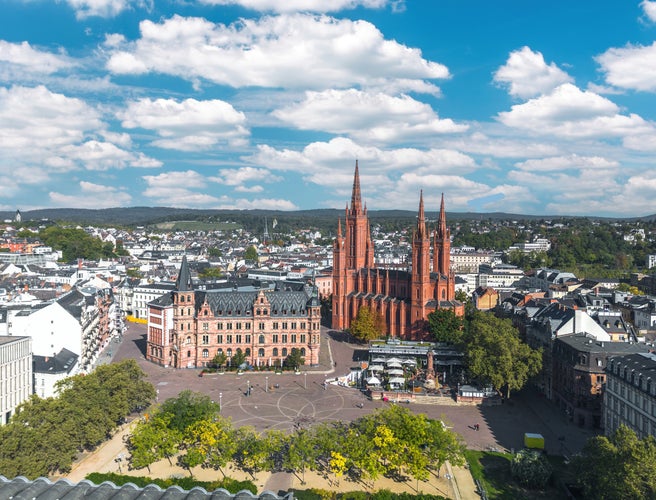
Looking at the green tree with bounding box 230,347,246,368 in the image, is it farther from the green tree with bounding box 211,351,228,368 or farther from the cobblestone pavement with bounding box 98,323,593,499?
the cobblestone pavement with bounding box 98,323,593,499

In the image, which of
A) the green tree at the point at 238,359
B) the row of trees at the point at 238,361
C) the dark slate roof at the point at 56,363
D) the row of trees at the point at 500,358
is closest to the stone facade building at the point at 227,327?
the row of trees at the point at 238,361

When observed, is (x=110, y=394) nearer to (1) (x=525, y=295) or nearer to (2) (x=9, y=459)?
(2) (x=9, y=459)

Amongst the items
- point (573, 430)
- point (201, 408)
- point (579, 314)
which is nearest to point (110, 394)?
point (201, 408)

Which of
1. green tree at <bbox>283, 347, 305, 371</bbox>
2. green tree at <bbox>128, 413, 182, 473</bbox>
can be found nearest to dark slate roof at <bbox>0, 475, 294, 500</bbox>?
green tree at <bbox>128, 413, 182, 473</bbox>

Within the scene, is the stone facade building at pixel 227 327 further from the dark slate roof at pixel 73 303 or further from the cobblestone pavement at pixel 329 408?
the dark slate roof at pixel 73 303

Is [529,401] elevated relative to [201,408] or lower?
lower

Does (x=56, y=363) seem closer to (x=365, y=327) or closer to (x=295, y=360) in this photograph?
(x=295, y=360)

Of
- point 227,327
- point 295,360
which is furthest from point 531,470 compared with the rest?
point 227,327
